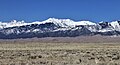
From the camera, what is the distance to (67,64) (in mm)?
29141

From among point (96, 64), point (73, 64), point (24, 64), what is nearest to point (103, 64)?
point (96, 64)

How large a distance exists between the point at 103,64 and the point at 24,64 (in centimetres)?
616

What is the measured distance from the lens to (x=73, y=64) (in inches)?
1153

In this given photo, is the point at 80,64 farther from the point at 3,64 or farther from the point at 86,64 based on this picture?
the point at 3,64

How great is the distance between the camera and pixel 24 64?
29422 millimetres

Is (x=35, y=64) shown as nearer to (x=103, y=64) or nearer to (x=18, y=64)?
(x=18, y=64)

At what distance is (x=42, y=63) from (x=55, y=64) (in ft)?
4.65

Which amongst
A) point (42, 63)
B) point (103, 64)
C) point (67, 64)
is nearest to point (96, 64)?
point (103, 64)

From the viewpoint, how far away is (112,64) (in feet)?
96.5

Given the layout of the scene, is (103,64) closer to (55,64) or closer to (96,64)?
(96,64)

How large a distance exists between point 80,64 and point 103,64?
1867 mm

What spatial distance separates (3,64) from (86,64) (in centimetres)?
643

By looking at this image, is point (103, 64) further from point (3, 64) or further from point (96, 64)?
point (3, 64)

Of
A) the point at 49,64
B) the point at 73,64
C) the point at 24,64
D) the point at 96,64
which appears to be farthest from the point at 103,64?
the point at 24,64
